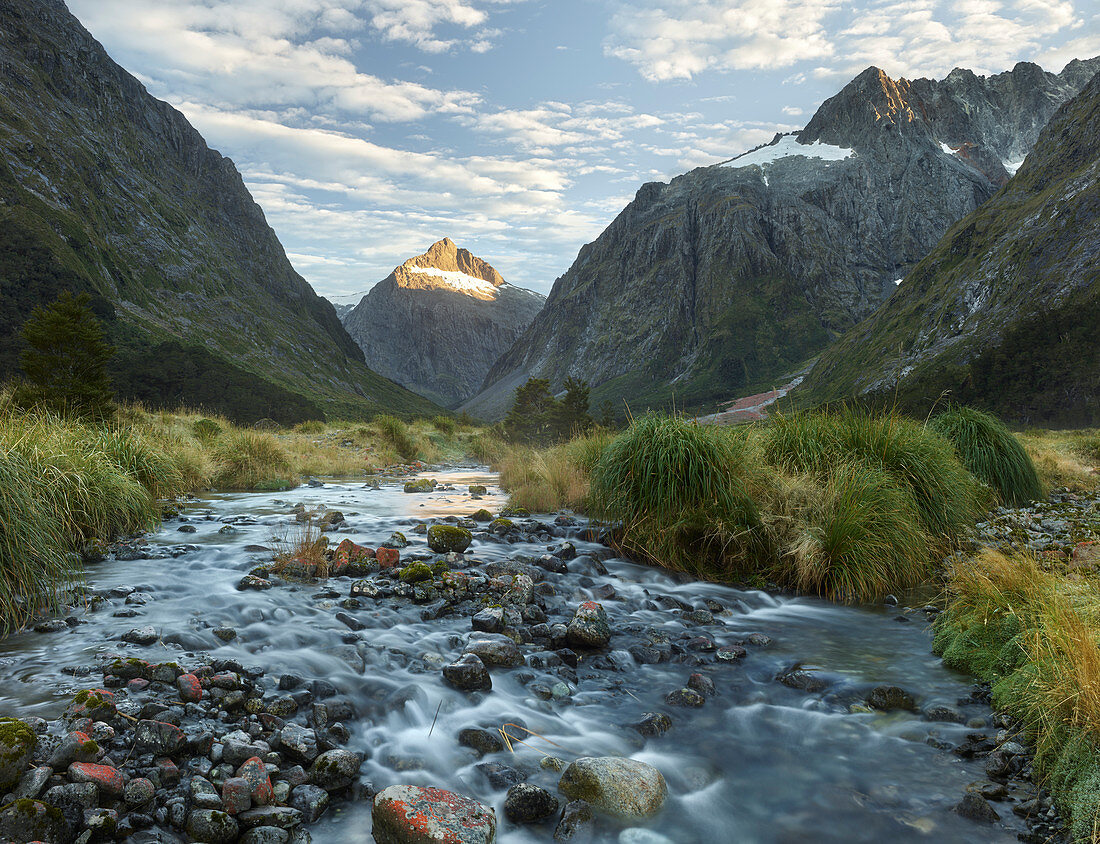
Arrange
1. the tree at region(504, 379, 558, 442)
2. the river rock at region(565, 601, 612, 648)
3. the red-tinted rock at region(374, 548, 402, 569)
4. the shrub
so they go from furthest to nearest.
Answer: the tree at region(504, 379, 558, 442) < the shrub < the red-tinted rock at region(374, 548, 402, 569) < the river rock at region(565, 601, 612, 648)

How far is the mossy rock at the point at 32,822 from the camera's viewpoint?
2.61 meters

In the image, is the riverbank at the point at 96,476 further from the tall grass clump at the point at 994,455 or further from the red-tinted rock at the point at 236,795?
the tall grass clump at the point at 994,455

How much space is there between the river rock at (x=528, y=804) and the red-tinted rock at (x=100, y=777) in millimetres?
2102

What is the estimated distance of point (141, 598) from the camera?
589cm

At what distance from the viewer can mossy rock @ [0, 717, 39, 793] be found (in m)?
2.86

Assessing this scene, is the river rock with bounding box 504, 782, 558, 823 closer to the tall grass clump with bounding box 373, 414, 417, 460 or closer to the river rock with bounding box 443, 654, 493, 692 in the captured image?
the river rock with bounding box 443, 654, 493, 692

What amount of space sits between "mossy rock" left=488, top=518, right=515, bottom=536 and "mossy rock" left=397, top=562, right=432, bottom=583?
2992 mm

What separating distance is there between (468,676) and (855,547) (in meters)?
5.22

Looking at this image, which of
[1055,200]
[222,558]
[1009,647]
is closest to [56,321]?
[222,558]

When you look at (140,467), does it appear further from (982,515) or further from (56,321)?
(982,515)

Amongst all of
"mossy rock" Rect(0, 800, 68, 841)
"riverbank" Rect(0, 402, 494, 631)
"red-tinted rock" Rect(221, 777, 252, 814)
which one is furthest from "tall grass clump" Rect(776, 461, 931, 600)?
"riverbank" Rect(0, 402, 494, 631)

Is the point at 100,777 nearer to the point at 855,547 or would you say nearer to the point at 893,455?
the point at 855,547

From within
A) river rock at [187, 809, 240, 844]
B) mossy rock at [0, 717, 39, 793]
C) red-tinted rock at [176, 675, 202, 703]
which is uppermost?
mossy rock at [0, 717, 39, 793]

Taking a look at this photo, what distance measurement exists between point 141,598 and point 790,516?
7.76 m
